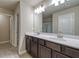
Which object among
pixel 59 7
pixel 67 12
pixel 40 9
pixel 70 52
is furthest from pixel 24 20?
pixel 70 52

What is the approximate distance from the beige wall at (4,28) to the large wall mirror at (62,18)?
3.82m

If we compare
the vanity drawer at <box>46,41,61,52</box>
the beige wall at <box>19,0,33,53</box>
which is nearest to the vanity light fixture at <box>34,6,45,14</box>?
the beige wall at <box>19,0,33,53</box>

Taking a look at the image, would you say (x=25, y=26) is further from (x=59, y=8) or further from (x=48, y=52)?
(x=48, y=52)

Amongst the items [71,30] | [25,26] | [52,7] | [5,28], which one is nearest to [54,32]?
[71,30]

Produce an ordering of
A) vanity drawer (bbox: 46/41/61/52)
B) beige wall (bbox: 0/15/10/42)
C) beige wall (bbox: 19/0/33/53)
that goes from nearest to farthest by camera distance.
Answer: vanity drawer (bbox: 46/41/61/52) → beige wall (bbox: 19/0/33/53) → beige wall (bbox: 0/15/10/42)

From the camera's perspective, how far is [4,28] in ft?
20.7

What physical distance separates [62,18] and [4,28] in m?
4.98

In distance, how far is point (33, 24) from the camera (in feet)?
14.4

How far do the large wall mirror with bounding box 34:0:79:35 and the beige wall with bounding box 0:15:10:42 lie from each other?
3.82 metres

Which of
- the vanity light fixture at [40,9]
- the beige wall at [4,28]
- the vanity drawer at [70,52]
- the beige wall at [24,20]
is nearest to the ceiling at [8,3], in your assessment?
the beige wall at [24,20]

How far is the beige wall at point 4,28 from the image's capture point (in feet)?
20.1

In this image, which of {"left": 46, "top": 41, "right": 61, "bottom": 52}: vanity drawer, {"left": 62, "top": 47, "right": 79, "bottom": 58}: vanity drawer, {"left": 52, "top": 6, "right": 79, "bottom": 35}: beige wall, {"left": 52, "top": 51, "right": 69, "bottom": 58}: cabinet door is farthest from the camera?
{"left": 52, "top": 6, "right": 79, "bottom": 35}: beige wall

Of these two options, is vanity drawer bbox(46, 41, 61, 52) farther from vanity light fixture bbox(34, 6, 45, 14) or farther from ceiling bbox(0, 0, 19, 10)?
ceiling bbox(0, 0, 19, 10)

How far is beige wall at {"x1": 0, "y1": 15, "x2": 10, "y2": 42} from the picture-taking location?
6.14 metres
